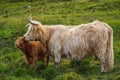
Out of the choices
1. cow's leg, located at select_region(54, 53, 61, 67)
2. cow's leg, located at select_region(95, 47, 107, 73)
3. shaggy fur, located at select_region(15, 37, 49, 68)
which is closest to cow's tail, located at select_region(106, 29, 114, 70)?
cow's leg, located at select_region(95, 47, 107, 73)

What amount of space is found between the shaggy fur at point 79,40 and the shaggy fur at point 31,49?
359 mm

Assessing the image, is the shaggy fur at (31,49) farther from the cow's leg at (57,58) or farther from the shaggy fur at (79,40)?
the cow's leg at (57,58)

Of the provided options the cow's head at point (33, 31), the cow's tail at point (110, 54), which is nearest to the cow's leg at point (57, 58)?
the cow's head at point (33, 31)

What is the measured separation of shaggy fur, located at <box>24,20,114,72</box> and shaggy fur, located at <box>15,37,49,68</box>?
0.36 metres

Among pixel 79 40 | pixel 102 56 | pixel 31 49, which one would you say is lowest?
pixel 31 49

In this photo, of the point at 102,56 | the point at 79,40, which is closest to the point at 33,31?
the point at 79,40

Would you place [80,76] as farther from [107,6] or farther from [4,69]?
[107,6]

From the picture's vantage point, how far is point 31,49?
15.4 m

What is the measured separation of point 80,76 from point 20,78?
7.26ft

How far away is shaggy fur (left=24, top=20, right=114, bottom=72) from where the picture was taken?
1366 centimetres

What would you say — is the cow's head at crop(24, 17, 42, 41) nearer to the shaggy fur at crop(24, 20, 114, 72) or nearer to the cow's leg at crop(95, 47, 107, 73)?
the shaggy fur at crop(24, 20, 114, 72)

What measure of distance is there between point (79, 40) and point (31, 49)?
2.50 metres

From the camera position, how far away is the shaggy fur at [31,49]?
15312 millimetres

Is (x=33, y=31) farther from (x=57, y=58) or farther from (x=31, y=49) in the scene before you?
(x=57, y=58)
